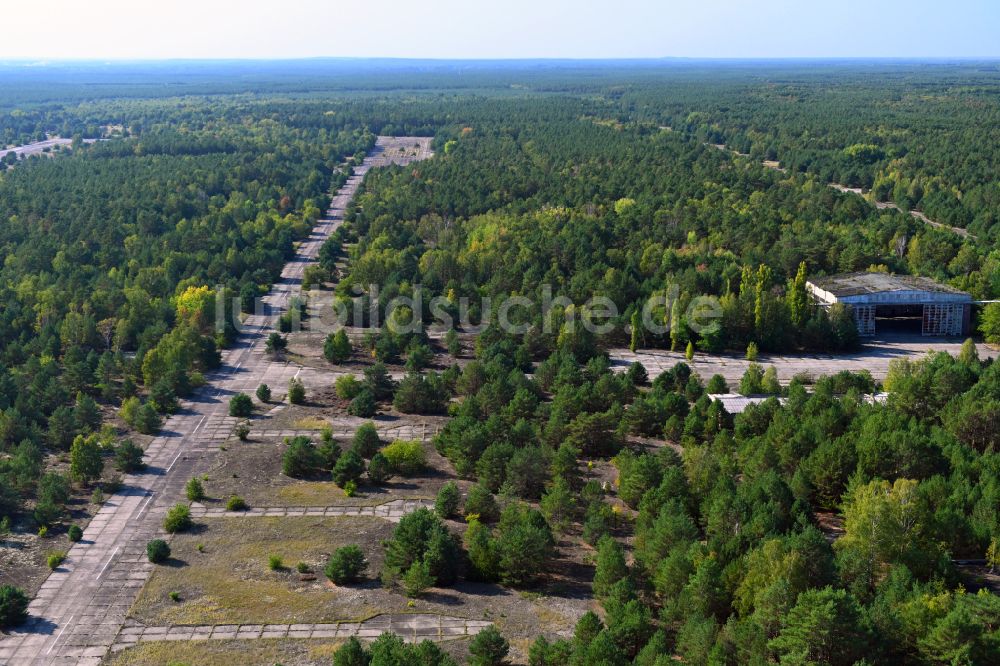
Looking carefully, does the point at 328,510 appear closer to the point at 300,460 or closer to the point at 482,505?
the point at 300,460

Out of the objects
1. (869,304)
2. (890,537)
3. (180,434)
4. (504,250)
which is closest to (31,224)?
(504,250)

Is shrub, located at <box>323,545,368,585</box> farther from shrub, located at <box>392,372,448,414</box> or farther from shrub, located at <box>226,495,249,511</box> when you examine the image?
shrub, located at <box>392,372,448,414</box>

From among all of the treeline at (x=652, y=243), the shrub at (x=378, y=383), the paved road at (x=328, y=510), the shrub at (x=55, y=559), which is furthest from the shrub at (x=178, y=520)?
the treeline at (x=652, y=243)

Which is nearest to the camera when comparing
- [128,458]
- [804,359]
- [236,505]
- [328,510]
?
[328,510]

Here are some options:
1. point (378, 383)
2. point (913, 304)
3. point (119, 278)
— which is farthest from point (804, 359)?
point (119, 278)

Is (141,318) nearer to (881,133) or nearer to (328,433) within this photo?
(328,433)
